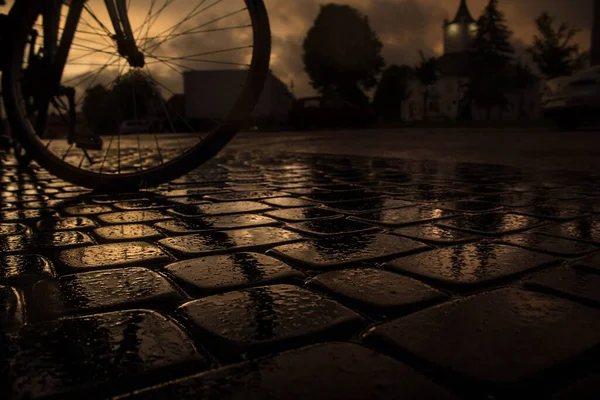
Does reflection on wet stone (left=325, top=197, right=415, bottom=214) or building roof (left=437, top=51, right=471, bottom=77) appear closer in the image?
reflection on wet stone (left=325, top=197, right=415, bottom=214)

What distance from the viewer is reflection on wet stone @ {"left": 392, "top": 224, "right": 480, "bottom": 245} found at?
6.26 ft

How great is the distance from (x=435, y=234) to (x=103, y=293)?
1.29 meters

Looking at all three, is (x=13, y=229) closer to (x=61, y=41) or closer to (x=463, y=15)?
(x=61, y=41)

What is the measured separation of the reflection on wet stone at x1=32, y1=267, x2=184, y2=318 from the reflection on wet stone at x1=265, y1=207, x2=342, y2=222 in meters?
1.00

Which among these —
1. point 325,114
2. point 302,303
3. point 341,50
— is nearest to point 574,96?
point 302,303

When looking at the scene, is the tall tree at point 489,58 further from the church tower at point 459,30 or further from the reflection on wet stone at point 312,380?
the reflection on wet stone at point 312,380

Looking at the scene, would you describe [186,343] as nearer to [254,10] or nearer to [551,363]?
[551,363]

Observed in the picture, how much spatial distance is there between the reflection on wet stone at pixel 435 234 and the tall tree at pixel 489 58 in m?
52.0

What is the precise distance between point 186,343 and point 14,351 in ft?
1.11

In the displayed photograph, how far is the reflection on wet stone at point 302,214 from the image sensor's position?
2.39 meters

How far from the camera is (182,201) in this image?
3.03 meters

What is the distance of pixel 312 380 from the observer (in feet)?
2.85

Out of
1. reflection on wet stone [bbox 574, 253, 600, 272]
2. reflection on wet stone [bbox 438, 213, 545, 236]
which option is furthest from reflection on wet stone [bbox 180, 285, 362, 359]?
reflection on wet stone [bbox 438, 213, 545, 236]

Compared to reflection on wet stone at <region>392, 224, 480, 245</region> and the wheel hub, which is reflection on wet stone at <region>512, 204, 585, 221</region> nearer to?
reflection on wet stone at <region>392, 224, 480, 245</region>
